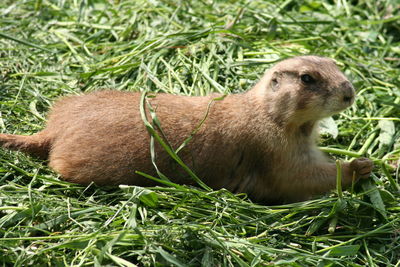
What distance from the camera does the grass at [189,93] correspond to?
5.09 metres

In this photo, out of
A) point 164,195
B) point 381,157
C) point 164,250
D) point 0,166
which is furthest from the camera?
point 381,157

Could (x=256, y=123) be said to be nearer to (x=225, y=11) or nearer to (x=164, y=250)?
(x=164, y=250)

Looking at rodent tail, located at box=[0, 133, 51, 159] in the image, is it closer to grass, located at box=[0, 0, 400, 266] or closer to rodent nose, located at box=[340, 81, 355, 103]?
grass, located at box=[0, 0, 400, 266]

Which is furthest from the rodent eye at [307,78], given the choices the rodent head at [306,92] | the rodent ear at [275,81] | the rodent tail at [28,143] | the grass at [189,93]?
the rodent tail at [28,143]

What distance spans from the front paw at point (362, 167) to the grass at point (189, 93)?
0.31ft

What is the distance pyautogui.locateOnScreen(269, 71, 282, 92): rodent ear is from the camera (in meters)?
6.32

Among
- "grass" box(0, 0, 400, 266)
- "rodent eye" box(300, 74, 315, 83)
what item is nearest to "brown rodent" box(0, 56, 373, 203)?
"rodent eye" box(300, 74, 315, 83)

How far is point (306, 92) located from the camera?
20.0 ft

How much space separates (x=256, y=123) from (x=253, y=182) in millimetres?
577

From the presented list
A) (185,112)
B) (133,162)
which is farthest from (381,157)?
(133,162)

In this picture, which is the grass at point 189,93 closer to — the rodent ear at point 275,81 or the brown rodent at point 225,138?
the brown rodent at point 225,138

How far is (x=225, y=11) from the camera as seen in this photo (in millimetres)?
9016

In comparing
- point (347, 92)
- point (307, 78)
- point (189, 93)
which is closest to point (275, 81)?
point (307, 78)

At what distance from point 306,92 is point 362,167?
868 millimetres
